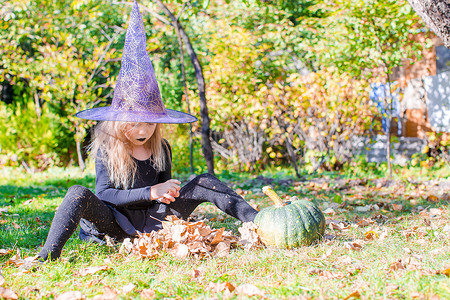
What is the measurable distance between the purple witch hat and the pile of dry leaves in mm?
702

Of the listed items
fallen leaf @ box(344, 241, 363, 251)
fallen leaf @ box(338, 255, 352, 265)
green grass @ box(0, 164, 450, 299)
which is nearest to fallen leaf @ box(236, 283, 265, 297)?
green grass @ box(0, 164, 450, 299)

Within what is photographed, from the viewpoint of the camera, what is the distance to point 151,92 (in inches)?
108

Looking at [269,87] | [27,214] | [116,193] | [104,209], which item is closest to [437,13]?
[116,193]

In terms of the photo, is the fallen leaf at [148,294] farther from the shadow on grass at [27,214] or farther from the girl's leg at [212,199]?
the shadow on grass at [27,214]

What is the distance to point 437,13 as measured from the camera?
2992 mm

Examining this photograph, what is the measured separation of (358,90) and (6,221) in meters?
5.04

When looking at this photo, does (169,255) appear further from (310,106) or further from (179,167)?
(179,167)

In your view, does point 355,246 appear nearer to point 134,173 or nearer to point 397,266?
point 397,266

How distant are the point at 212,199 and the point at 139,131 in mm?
693

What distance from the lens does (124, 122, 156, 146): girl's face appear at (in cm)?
280

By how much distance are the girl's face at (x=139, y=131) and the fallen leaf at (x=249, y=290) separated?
4.19ft

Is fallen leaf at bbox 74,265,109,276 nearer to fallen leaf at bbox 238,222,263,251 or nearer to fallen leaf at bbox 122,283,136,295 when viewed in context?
fallen leaf at bbox 122,283,136,295

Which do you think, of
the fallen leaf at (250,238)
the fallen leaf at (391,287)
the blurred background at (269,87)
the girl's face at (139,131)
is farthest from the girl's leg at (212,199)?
the blurred background at (269,87)

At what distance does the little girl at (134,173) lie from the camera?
2.68 metres
